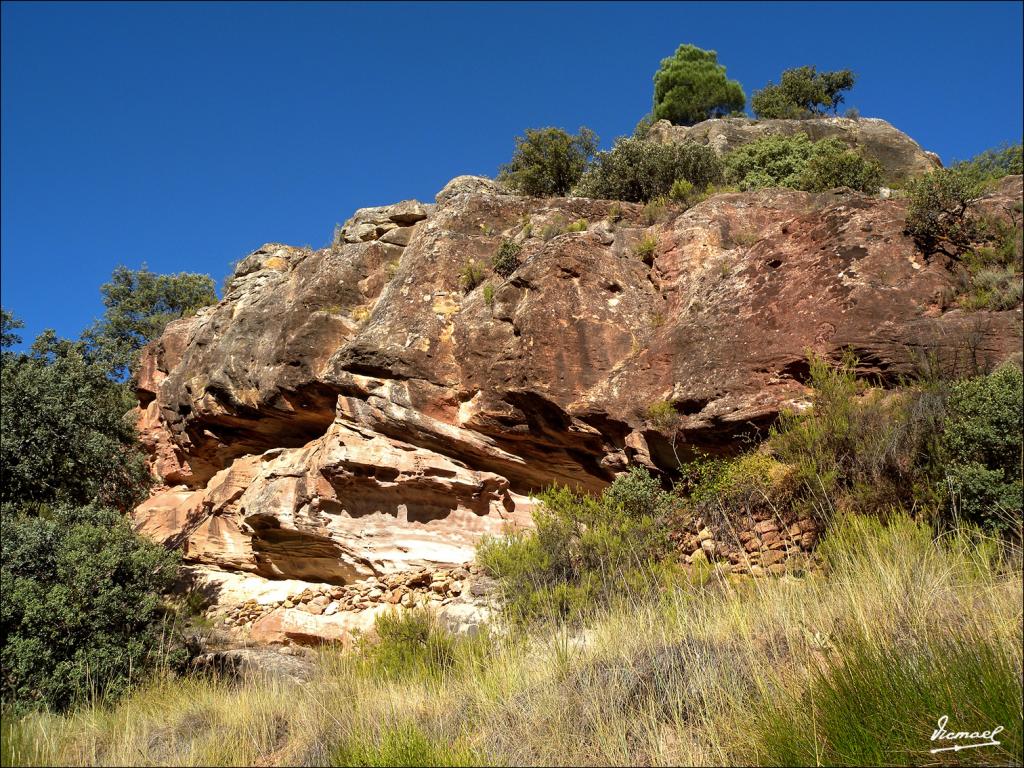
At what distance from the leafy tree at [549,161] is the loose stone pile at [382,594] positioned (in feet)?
35.7

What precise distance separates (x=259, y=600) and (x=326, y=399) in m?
3.76

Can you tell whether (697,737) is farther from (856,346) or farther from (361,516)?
(361,516)

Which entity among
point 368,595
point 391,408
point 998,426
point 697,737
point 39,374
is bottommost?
point 697,737

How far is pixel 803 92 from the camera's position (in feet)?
101

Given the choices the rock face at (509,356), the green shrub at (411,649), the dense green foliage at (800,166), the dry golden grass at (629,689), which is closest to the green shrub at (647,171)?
the dense green foliage at (800,166)

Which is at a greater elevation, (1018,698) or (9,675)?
(9,675)

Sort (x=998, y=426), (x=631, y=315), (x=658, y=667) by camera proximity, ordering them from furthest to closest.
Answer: (x=631, y=315), (x=998, y=426), (x=658, y=667)

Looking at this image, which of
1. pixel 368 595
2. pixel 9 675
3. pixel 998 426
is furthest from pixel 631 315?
pixel 9 675

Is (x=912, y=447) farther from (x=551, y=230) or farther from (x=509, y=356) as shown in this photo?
(x=551, y=230)

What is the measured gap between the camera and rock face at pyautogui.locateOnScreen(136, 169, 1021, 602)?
8.91 metres

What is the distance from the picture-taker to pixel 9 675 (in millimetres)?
8289

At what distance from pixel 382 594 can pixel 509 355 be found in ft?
14.1

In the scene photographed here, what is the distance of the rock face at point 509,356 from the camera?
351 inches

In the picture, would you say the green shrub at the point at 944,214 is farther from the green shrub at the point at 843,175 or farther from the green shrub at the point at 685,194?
the green shrub at the point at 843,175
